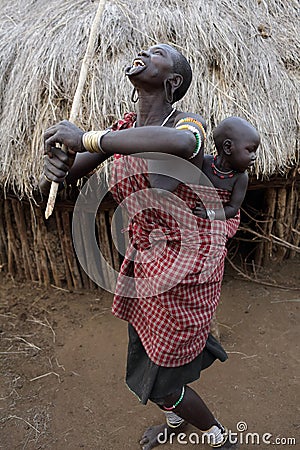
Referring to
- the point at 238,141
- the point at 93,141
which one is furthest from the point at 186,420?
the point at 93,141

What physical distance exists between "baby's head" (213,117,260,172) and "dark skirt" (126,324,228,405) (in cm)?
82

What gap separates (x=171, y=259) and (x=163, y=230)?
106 mm

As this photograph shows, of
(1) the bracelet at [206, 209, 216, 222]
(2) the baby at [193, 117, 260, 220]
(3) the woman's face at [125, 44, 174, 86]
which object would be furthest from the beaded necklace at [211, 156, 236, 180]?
(3) the woman's face at [125, 44, 174, 86]

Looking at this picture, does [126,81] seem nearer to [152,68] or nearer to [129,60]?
[129,60]

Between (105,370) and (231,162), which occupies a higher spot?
(231,162)

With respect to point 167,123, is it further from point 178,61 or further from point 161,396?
point 161,396

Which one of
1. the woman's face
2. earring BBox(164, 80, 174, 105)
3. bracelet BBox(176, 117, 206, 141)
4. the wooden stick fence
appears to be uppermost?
the woman's face

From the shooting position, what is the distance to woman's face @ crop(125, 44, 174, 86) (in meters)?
1.41

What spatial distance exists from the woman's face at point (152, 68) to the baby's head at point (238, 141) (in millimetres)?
317

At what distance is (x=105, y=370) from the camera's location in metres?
2.83

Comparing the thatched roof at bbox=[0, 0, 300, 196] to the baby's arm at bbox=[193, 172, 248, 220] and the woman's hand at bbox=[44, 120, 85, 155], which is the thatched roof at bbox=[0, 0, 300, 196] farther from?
the woman's hand at bbox=[44, 120, 85, 155]

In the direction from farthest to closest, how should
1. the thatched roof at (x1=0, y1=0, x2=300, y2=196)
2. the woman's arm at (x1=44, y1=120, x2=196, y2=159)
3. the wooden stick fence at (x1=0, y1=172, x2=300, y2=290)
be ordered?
the wooden stick fence at (x1=0, y1=172, x2=300, y2=290) → the thatched roof at (x1=0, y1=0, x2=300, y2=196) → the woman's arm at (x1=44, y1=120, x2=196, y2=159)

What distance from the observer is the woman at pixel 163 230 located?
54.1 inches

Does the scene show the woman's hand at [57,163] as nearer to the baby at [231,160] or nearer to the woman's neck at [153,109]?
the woman's neck at [153,109]
